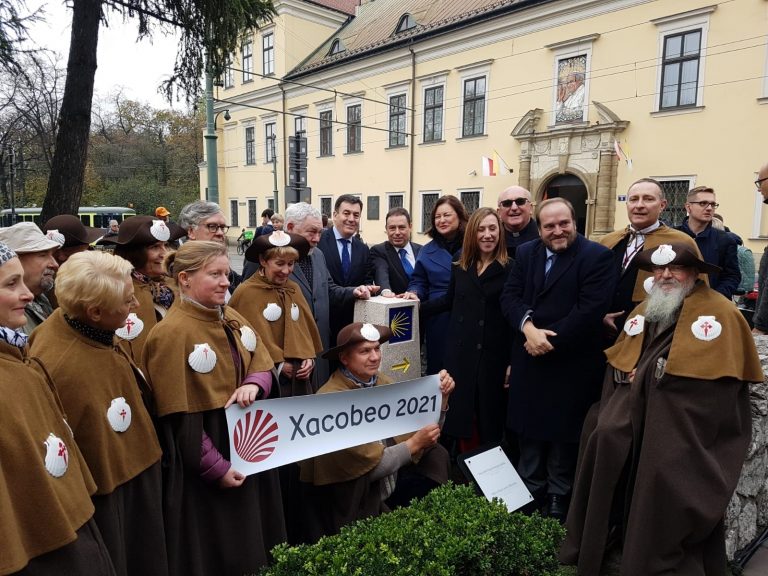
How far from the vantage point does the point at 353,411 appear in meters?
2.85

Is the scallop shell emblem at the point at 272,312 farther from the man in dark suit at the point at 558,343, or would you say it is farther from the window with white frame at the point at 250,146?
the window with white frame at the point at 250,146

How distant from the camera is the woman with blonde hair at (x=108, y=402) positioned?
201cm

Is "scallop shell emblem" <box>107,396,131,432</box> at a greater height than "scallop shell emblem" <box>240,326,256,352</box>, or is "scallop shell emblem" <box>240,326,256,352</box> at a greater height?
"scallop shell emblem" <box>240,326,256,352</box>

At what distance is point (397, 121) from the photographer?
24500 millimetres

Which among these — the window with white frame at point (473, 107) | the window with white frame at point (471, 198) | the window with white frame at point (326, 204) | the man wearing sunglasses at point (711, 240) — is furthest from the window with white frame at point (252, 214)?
the man wearing sunglasses at point (711, 240)

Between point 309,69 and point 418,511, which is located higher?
point 309,69

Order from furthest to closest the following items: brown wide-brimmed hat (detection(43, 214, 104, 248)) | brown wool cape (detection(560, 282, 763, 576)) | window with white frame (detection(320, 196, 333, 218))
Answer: window with white frame (detection(320, 196, 333, 218)) → brown wide-brimmed hat (detection(43, 214, 104, 248)) → brown wool cape (detection(560, 282, 763, 576))

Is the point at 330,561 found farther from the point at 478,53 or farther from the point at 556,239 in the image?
the point at 478,53

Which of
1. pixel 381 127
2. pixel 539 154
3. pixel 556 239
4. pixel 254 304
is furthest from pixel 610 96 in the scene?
pixel 254 304

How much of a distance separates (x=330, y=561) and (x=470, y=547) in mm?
576

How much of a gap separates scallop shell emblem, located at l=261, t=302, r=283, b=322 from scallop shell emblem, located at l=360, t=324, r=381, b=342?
0.68 meters

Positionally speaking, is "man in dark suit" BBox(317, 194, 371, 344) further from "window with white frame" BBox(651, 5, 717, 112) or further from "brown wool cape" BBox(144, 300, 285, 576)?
"window with white frame" BBox(651, 5, 717, 112)

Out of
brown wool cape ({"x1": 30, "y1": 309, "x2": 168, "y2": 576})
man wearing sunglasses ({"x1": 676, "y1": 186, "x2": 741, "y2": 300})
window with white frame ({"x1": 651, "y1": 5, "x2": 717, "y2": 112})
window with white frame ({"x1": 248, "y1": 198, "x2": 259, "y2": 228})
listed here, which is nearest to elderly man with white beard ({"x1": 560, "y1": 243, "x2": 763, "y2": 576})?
brown wool cape ({"x1": 30, "y1": 309, "x2": 168, "y2": 576})

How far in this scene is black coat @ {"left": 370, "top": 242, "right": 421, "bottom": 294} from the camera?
184 inches
